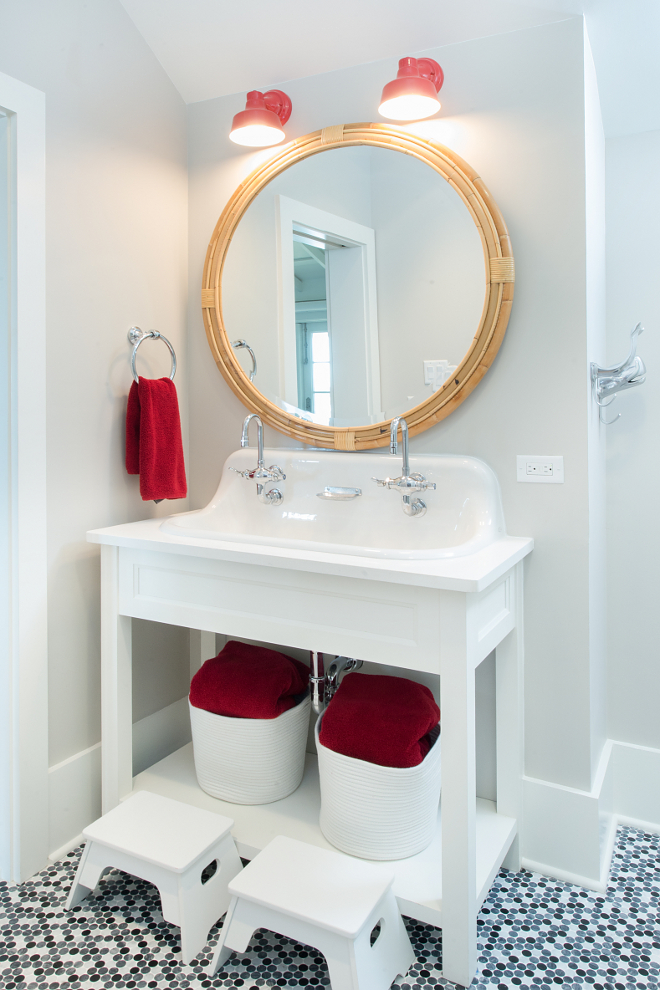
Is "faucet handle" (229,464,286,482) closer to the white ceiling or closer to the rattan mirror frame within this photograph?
the rattan mirror frame

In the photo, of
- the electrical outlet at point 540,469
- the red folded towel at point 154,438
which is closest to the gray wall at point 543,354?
the electrical outlet at point 540,469

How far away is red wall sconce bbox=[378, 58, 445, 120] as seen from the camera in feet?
5.28

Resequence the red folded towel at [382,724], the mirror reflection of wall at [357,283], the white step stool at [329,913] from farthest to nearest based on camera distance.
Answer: the mirror reflection of wall at [357,283] < the red folded towel at [382,724] < the white step stool at [329,913]

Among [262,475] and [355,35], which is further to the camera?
[262,475]

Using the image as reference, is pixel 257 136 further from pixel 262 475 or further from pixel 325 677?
pixel 325 677

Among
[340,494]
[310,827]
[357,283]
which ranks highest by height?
[357,283]

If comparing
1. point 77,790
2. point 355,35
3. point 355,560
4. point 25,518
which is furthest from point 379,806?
point 355,35

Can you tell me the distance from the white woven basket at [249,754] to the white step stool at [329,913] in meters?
0.30

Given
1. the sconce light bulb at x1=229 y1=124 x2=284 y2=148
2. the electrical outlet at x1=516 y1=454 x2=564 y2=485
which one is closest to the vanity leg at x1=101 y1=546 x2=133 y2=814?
the electrical outlet at x1=516 y1=454 x2=564 y2=485

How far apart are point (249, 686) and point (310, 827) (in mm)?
381

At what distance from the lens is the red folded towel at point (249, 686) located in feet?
5.76

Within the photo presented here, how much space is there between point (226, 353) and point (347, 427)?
1.62 feet

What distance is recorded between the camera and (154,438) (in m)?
1.91

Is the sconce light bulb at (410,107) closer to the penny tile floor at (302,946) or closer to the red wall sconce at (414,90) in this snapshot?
the red wall sconce at (414,90)
